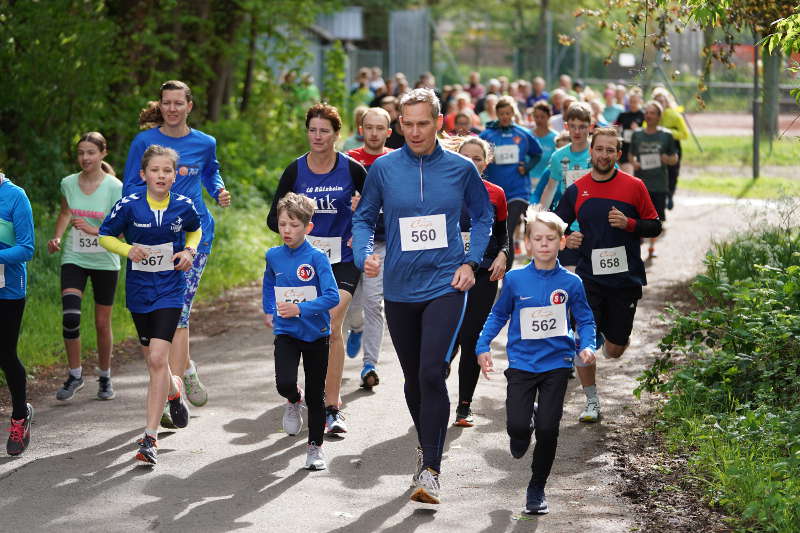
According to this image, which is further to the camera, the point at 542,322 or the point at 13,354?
the point at 13,354

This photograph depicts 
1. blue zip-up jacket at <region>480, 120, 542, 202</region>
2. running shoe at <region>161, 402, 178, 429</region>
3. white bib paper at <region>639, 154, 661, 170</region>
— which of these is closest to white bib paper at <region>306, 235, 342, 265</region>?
running shoe at <region>161, 402, 178, 429</region>

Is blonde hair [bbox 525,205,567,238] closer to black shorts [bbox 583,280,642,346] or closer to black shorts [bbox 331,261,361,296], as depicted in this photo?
black shorts [bbox 331,261,361,296]

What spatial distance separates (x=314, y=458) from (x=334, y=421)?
0.91 m

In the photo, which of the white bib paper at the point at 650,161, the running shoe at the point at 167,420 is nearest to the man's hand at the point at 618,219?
the running shoe at the point at 167,420

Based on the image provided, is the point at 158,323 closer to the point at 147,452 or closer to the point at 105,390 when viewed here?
the point at 147,452

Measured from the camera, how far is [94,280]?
9242 mm

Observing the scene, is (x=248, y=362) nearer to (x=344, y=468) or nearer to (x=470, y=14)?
(x=344, y=468)

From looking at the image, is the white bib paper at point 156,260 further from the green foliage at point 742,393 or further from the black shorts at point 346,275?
the green foliage at point 742,393

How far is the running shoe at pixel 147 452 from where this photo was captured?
23.6 ft

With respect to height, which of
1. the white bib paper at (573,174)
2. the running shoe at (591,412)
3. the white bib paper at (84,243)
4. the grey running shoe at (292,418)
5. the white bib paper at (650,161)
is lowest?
the running shoe at (591,412)

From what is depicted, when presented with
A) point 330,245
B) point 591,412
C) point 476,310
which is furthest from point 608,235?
point 330,245

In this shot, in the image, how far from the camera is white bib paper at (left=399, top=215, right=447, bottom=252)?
6508mm

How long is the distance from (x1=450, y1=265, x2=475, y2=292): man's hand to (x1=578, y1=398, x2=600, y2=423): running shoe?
231cm

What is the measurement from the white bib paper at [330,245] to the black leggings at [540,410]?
2.01m
